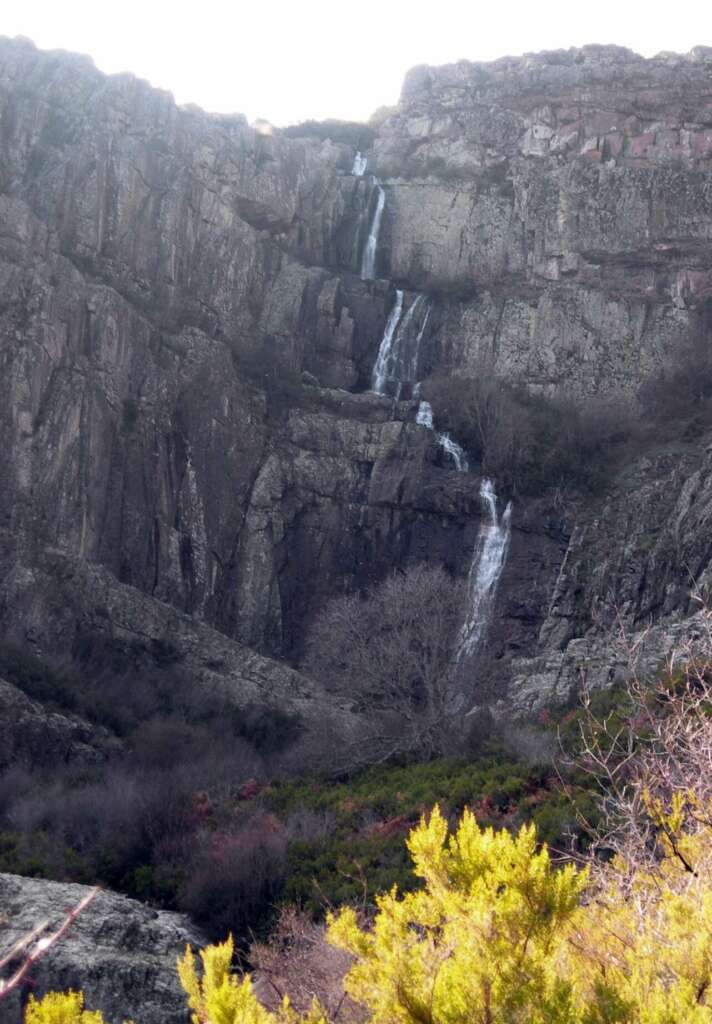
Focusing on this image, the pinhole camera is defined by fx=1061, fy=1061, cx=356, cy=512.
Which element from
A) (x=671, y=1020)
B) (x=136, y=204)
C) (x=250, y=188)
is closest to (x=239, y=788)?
(x=671, y=1020)

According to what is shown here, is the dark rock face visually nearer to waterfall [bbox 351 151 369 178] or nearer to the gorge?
the gorge

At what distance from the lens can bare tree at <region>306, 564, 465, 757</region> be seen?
24.8 meters

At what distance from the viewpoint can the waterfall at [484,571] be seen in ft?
106

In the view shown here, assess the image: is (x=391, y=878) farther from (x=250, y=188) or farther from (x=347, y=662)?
(x=250, y=188)

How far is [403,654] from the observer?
2667cm

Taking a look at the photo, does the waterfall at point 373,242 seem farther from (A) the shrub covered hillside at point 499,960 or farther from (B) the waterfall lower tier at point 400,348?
(A) the shrub covered hillside at point 499,960

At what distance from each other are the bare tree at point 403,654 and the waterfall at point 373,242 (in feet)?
60.9

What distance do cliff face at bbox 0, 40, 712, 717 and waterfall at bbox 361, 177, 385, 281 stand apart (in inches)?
14.6

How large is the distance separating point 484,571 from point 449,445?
17.7 feet

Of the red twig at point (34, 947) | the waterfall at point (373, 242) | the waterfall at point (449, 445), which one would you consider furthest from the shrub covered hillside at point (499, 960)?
the waterfall at point (373, 242)

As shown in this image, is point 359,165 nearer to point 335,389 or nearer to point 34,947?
point 335,389

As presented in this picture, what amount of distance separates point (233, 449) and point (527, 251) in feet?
53.9

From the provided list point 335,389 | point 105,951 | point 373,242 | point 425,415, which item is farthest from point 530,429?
point 105,951

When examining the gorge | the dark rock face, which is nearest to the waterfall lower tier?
the gorge
